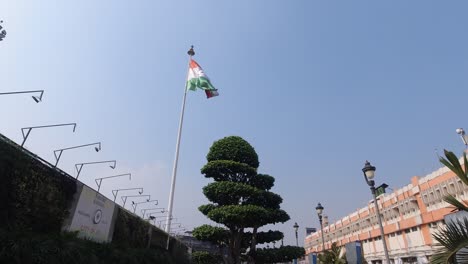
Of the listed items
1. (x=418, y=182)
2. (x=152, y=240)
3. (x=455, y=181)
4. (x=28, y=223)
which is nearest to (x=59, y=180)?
(x=28, y=223)

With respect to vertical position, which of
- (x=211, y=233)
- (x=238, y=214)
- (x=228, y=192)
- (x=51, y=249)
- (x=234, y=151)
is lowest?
(x=51, y=249)

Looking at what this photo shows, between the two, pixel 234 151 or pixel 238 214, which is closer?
pixel 238 214

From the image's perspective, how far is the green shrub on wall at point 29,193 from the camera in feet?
29.3

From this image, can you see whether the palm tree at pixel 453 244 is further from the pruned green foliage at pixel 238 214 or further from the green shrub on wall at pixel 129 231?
the pruned green foliage at pixel 238 214

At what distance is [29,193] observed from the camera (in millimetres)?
9727

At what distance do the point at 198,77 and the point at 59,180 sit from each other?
1510cm

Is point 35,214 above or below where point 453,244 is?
above

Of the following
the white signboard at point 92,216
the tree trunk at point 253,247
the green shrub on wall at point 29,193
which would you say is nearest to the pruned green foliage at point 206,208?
the tree trunk at point 253,247

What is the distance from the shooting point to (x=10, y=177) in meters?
9.09

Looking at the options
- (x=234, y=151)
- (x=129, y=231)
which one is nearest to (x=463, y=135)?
(x=234, y=151)

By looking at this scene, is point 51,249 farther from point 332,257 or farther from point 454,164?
point 332,257

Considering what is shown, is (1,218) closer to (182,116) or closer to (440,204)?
(182,116)

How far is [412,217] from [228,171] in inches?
808

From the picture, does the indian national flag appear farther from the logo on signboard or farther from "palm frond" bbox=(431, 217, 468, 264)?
"palm frond" bbox=(431, 217, 468, 264)
